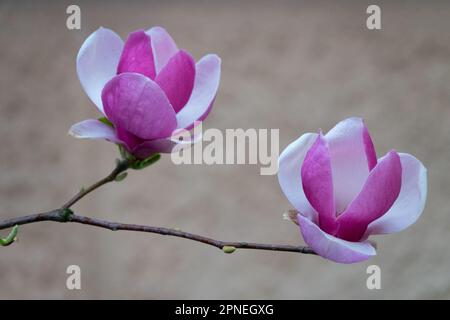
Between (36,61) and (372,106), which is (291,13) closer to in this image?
(372,106)

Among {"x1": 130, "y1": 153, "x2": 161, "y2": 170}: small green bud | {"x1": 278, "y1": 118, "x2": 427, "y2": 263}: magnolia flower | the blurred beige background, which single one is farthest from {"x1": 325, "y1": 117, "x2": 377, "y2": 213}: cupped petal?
the blurred beige background

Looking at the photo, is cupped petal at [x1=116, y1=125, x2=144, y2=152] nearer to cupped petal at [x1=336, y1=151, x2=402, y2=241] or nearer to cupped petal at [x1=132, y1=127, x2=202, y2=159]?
cupped petal at [x1=132, y1=127, x2=202, y2=159]

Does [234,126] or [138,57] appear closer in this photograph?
[138,57]

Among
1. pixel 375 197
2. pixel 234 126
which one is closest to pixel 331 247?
pixel 375 197

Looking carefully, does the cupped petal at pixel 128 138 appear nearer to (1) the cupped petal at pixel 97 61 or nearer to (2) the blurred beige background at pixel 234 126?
(1) the cupped petal at pixel 97 61

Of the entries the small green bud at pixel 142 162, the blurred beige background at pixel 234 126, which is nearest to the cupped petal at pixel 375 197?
the small green bud at pixel 142 162

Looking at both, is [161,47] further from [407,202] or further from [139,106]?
[407,202]
